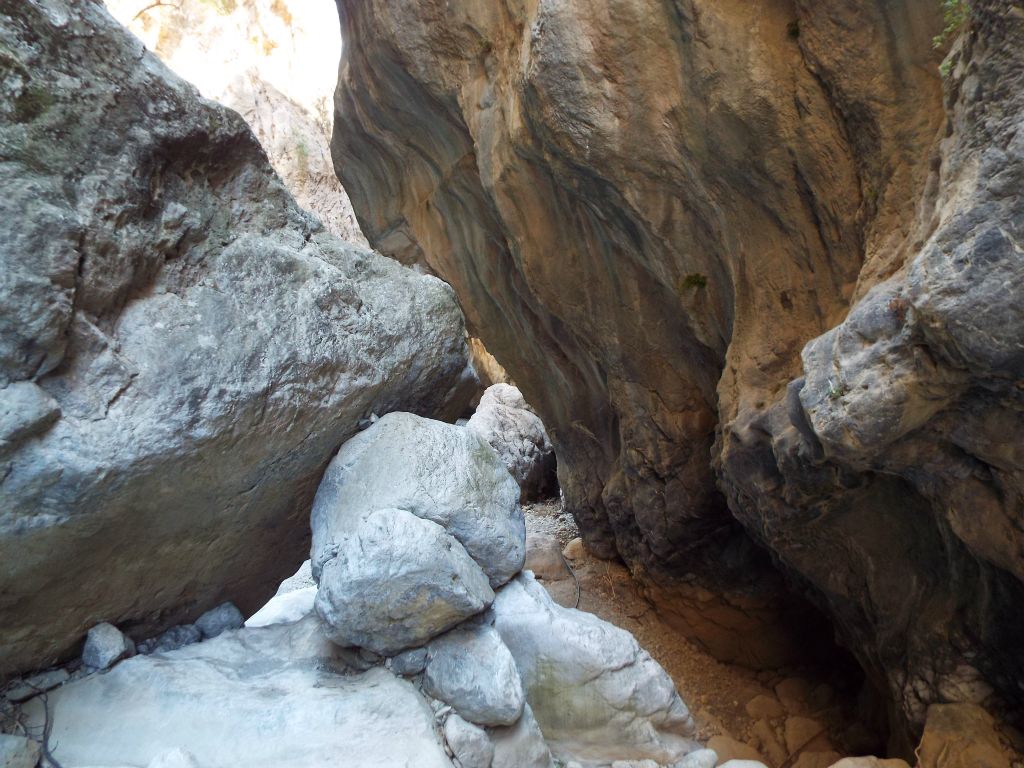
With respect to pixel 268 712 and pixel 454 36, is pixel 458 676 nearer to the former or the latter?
pixel 268 712

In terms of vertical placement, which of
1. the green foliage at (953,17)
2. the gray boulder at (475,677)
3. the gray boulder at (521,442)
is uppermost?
the green foliage at (953,17)

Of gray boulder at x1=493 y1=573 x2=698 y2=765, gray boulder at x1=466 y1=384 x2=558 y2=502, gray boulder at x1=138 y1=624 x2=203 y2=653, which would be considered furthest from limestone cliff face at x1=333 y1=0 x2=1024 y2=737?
gray boulder at x1=466 y1=384 x2=558 y2=502

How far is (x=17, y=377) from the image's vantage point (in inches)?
89.7

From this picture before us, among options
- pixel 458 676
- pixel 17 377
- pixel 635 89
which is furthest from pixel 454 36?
pixel 458 676

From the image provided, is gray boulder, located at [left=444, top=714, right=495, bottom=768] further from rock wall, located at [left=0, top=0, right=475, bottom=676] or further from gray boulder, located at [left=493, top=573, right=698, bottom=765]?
rock wall, located at [left=0, top=0, right=475, bottom=676]

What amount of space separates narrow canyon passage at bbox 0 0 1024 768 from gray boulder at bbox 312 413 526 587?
15 mm

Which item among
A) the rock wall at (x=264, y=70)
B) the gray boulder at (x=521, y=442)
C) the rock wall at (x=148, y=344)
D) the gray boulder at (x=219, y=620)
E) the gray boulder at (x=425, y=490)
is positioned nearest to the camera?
the rock wall at (x=148, y=344)

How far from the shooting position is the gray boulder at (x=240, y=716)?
7.94ft

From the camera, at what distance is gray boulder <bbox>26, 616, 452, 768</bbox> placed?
→ 242cm

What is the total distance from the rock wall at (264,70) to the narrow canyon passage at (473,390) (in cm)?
1021

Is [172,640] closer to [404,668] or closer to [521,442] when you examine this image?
[404,668]

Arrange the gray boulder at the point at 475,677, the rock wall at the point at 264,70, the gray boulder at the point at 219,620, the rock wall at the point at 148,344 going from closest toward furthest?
the rock wall at the point at 148,344 < the gray boulder at the point at 475,677 < the gray boulder at the point at 219,620 < the rock wall at the point at 264,70

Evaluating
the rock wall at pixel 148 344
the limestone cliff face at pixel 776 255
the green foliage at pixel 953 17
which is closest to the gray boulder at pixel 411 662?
the rock wall at pixel 148 344

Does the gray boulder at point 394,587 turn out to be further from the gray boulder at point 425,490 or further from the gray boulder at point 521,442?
the gray boulder at point 521,442
